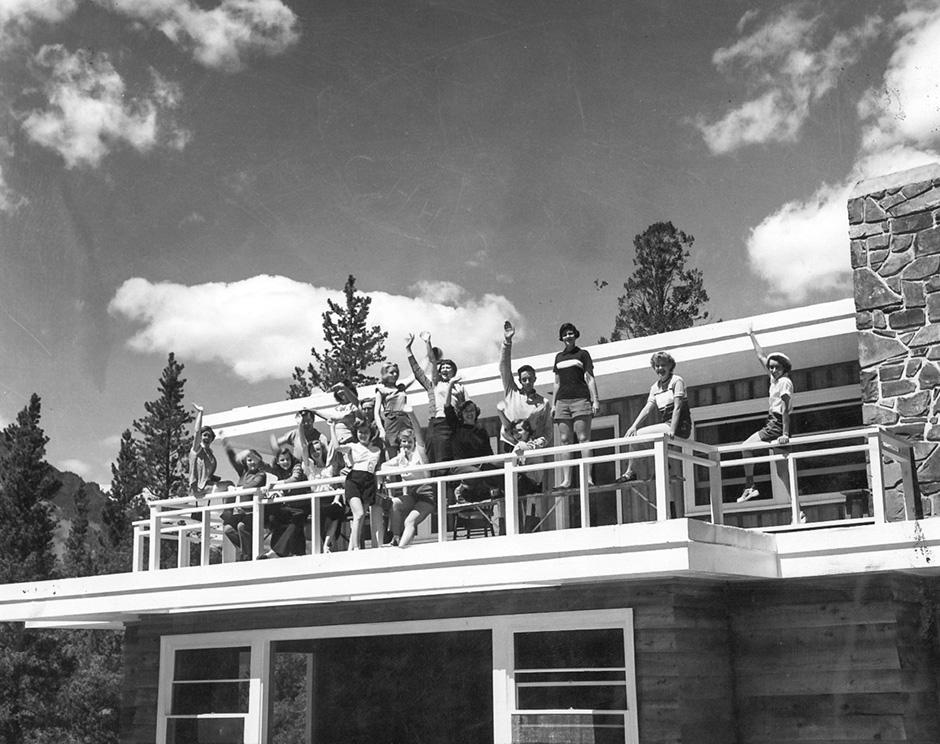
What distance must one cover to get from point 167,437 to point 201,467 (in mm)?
31878

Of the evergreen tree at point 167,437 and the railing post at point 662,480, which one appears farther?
the evergreen tree at point 167,437

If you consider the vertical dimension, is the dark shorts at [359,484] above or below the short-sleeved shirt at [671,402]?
below

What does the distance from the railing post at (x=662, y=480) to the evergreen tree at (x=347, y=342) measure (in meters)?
31.8

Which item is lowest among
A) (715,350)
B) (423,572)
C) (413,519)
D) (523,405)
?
(423,572)

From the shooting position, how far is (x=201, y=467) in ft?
42.0

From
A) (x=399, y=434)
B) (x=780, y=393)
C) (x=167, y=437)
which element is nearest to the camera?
(x=780, y=393)

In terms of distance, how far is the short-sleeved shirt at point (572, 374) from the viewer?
1106 centimetres

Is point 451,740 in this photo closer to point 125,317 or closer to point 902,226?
point 902,226

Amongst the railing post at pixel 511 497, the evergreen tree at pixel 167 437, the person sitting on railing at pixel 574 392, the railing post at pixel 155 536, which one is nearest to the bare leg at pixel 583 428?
the person sitting on railing at pixel 574 392

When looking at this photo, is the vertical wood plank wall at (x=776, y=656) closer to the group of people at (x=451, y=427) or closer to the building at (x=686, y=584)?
the building at (x=686, y=584)

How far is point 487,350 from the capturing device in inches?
2414

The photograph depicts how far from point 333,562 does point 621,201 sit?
3781cm

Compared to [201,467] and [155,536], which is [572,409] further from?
[155,536]

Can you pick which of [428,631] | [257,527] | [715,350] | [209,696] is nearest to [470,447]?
[428,631]
